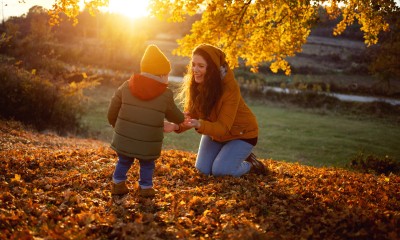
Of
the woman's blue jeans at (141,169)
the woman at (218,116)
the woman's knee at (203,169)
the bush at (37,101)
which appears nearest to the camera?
the woman's blue jeans at (141,169)

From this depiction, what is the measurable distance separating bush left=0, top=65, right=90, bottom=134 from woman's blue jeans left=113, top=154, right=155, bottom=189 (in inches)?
327

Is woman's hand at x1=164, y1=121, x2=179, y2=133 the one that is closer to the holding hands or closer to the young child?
the holding hands

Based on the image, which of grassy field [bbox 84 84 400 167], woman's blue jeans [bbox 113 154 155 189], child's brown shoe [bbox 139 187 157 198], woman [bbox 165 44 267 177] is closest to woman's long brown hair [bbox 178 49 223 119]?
woman [bbox 165 44 267 177]

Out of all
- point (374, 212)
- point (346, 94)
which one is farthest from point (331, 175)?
point (346, 94)

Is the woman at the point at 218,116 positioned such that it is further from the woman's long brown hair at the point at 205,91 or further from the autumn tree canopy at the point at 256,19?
the autumn tree canopy at the point at 256,19

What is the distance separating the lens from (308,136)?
1586 cm

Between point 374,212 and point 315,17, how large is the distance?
15.3ft

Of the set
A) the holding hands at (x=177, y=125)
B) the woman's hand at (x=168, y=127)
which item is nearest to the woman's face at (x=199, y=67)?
the holding hands at (x=177, y=125)

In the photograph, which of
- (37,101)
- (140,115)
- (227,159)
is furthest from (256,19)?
(37,101)

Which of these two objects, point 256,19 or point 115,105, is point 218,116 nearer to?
point 115,105

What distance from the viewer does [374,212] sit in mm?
3844

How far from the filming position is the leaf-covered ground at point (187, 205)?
10.9 feet

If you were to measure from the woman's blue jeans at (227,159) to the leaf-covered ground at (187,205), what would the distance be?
172mm

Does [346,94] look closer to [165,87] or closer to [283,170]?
[283,170]
